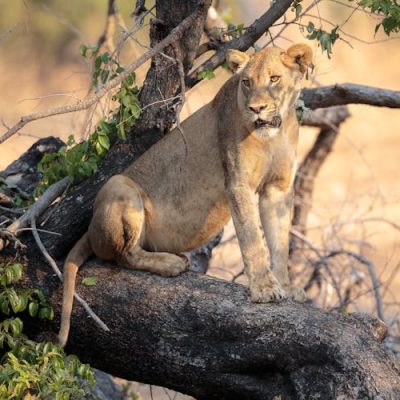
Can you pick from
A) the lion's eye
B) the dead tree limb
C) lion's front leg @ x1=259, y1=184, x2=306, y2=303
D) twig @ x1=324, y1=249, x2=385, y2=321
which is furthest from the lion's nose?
the dead tree limb

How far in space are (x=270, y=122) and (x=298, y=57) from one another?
1.26 ft

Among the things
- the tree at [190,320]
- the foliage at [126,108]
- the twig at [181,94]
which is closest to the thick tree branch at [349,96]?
the tree at [190,320]

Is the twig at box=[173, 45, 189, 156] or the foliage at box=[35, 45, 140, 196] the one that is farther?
the foliage at box=[35, 45, 140, 196]

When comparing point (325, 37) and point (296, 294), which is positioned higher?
point (325, 37)

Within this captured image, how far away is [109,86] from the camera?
4535mm

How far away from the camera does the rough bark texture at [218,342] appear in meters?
4.21

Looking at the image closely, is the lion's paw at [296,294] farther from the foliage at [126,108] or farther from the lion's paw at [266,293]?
the foliage at [126,108]

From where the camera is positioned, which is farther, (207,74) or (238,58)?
(207,74)

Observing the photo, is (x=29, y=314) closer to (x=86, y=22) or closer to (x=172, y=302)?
(x=172, y=302)

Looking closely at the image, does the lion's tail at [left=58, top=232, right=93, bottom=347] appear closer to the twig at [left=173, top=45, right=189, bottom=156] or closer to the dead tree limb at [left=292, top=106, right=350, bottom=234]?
the twig at [left=173, top=45, right=189, bottom=156]

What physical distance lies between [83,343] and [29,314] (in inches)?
12.7

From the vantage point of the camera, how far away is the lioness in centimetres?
480

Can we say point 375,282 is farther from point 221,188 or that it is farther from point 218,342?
point 218,342

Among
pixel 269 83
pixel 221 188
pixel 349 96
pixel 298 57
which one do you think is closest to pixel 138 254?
pixel 221 188
